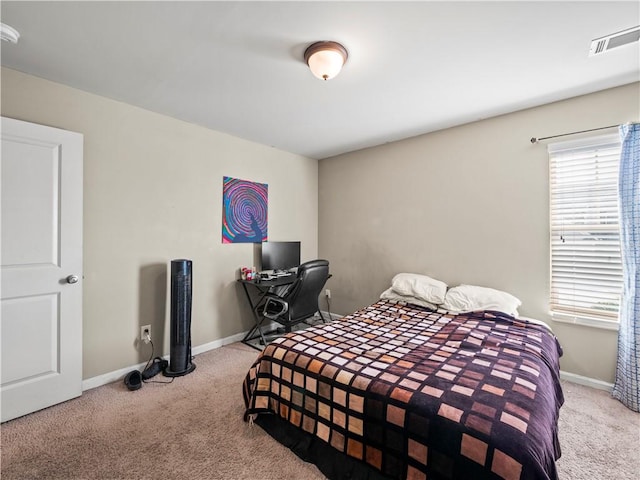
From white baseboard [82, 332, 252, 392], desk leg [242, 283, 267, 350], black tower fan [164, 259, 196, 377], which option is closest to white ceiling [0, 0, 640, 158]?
black tower fan [164, 259, 196, 377]

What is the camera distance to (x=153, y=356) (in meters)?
2.77

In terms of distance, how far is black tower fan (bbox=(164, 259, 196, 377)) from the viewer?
263cm

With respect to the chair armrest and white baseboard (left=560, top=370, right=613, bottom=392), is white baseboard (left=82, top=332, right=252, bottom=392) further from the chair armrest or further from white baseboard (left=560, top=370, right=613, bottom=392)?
white baseboard (left=560, top=370, right=613, bottom=392)

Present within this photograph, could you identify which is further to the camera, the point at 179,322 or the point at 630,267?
the point at 179,322

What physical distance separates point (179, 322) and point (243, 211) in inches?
57.4

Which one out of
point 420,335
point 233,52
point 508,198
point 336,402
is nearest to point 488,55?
point 508,198

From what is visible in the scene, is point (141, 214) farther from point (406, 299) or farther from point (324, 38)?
point (406, 299)

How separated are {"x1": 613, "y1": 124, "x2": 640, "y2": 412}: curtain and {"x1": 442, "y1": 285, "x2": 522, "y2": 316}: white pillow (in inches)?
28.0

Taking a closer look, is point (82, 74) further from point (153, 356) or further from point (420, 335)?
point (420, 335)

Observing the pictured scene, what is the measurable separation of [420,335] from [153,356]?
252 centimetres

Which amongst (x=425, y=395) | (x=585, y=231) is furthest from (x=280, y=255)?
(x=585, y=231)

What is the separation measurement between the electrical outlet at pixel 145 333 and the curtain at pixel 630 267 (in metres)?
4.00

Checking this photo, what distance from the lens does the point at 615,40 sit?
175 cm

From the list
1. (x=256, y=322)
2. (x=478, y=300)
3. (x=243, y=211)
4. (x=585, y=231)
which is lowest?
(x=256, y=322)
